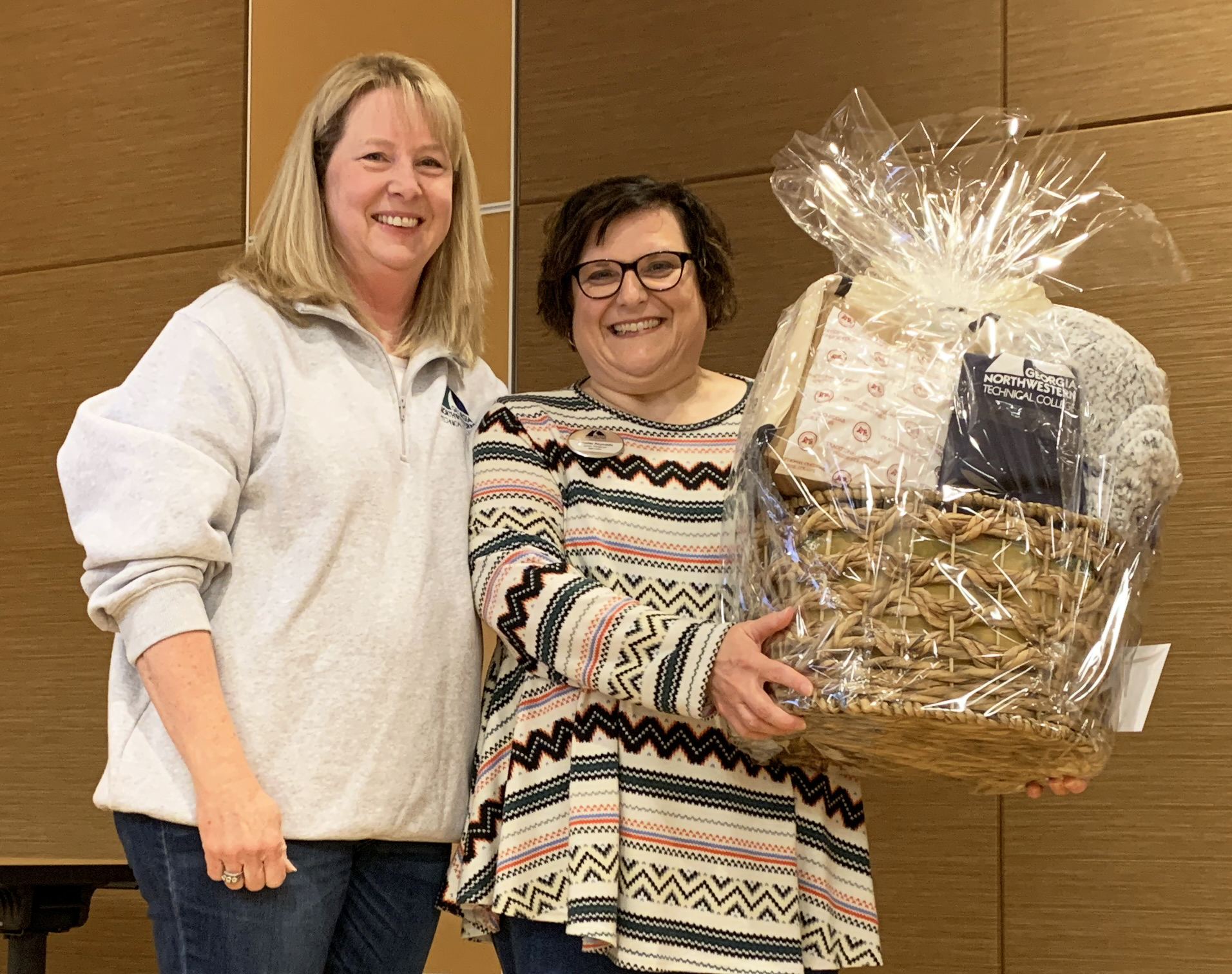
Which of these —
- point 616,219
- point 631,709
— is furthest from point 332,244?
point 631,709

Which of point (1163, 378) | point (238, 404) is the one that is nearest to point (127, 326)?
point (238, 404)

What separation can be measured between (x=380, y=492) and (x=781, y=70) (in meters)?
1.40

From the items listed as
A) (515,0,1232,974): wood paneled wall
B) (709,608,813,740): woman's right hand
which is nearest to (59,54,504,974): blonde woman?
(709,608,813,740): woman's right hand

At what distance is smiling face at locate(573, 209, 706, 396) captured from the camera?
163 cm

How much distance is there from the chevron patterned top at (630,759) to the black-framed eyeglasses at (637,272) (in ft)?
0.62

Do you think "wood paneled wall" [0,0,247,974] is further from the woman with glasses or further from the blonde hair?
the woman with glasses

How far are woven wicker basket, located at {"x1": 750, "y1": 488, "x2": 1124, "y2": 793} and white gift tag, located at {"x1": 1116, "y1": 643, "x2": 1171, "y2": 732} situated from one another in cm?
6

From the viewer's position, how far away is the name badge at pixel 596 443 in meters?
1.57

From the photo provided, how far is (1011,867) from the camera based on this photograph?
2.20m

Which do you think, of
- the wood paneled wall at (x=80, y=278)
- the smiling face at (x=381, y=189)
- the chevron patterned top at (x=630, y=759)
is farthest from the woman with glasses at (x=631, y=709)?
the wood paneled wall at (x=80, y=278)

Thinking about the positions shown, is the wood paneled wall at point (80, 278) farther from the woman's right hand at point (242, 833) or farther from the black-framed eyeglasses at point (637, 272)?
the woman's right hand at point (242, 833)

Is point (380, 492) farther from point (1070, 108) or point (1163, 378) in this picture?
point (1070, 108)

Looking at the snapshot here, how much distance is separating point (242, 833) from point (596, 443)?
598 millimetres

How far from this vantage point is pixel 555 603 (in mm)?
1409
